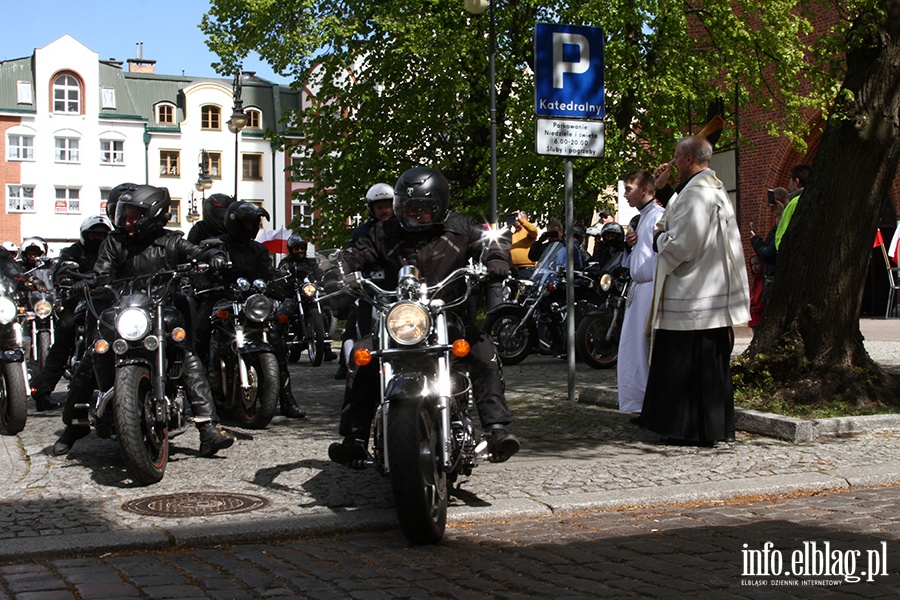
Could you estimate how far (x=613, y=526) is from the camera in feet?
18.3

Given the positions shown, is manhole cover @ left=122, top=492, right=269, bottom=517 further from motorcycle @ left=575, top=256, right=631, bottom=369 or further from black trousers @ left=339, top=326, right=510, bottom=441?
motorcycle @ left=575, top=256, right=631, bottom=369

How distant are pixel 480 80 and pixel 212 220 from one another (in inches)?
780

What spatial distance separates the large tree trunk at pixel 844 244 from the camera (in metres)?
8.79

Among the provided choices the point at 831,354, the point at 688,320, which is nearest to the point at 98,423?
the point at 688,320

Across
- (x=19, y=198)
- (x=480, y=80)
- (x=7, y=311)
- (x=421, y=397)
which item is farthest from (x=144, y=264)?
(x=19, y=198)

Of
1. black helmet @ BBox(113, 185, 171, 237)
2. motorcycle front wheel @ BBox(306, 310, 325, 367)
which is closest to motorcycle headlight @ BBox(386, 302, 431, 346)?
black helmet @ BBox(113, 185, 171, 237)

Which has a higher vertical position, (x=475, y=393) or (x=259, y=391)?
(x=475, y=393)

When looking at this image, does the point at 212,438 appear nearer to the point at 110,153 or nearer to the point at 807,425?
the point at 807,425

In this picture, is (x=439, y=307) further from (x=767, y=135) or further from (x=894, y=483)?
(x=767, y=135)

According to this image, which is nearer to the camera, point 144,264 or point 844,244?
point 144,264

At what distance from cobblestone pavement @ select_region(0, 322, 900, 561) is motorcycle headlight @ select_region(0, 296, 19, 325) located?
88 centimetres

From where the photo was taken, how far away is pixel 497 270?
232 inches

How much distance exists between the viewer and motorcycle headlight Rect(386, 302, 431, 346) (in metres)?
5.38

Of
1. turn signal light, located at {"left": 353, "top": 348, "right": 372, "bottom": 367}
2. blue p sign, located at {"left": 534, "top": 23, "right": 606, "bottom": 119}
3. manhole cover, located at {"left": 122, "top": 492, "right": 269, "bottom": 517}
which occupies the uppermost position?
blue p sign, located at {"left": 534, "top": 23, "right": 606, "bottom": 119}
